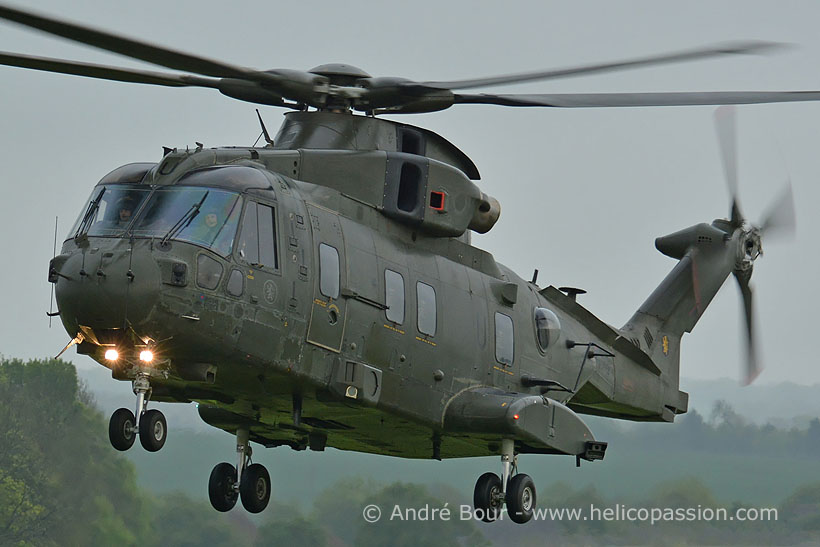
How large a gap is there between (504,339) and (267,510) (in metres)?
8.98

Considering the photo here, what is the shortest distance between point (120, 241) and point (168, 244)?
456 mm

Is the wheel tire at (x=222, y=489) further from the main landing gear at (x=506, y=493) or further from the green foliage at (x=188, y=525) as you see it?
the green foliage at (x=188, y=525)

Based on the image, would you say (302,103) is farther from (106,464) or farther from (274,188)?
(106,464)

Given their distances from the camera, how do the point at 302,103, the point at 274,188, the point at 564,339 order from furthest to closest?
the point at 564,339 < the point at 302,103 < the point at 274,188

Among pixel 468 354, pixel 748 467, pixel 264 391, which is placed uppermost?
pixel 748 467

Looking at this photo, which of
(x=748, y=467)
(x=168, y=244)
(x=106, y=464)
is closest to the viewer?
(x=168, y=244)

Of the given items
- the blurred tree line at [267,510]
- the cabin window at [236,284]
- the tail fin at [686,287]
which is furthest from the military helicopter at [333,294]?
the blurred tree line at [267,510]

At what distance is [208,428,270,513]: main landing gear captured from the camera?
18.6 meters

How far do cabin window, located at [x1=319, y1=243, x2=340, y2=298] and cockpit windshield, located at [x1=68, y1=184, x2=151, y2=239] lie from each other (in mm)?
1889

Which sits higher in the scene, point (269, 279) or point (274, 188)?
point (274, 188)

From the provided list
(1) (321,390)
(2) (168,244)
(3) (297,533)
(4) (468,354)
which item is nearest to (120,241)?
(2) (168,244)

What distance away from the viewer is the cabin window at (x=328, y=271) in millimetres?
16172

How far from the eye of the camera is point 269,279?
15.6m

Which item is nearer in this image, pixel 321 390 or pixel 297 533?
pixel 321 390
